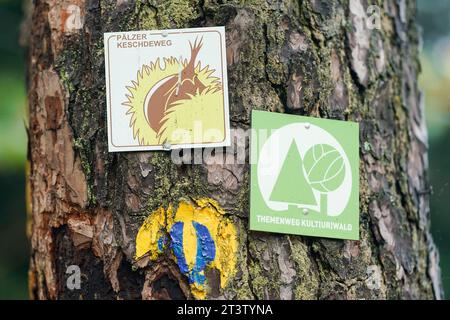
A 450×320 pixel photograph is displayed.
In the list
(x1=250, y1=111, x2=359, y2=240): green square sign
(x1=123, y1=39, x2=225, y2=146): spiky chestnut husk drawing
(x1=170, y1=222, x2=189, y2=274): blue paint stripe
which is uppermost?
(x1=123, y1=39, x2=225, y2=146): spiky chestnut husk drawing

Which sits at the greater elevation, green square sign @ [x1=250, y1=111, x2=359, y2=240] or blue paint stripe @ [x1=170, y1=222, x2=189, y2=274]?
green square sign @ [x1=250, y1=111, x2=359, y2=240]

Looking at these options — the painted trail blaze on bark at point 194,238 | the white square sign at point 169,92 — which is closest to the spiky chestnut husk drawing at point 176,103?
the white square sign at point 169,92

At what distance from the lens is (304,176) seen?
145cm

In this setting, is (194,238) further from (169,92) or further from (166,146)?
(169,92)

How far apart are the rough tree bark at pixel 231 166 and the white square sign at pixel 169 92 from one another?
0.9 inches

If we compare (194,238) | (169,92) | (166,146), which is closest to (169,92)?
(169,92)

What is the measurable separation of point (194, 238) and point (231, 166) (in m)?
0.15

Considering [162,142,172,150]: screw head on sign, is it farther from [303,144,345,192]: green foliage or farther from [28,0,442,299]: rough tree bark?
[303,144,345,192]: green foliage

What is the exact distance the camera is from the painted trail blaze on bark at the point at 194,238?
139cm

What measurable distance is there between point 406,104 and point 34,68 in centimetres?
84

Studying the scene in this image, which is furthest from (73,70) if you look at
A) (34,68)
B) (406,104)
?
(406,104)

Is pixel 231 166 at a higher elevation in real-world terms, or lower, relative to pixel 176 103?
lower

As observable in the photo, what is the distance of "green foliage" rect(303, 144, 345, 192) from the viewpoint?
4.79 ft

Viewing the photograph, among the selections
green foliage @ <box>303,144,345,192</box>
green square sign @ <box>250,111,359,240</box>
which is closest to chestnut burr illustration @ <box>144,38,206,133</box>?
green square sign @ <box>250,111,359,240</box>
